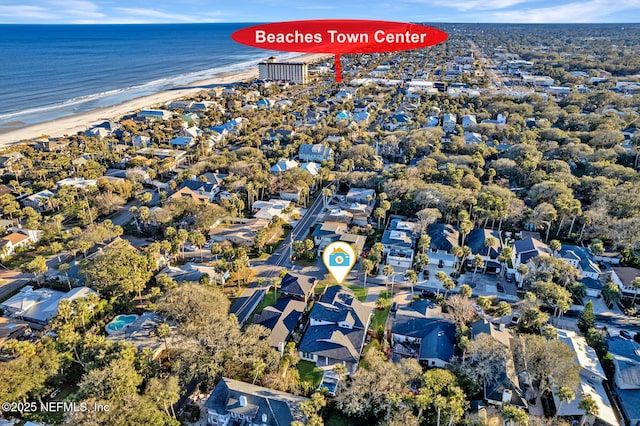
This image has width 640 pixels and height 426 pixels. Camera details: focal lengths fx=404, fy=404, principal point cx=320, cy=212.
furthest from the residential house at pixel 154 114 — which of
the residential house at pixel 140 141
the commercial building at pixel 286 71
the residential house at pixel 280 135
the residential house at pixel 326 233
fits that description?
the residential house at pixel 326 233

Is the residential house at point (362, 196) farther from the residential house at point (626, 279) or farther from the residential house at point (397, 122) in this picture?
the residential house at point (397, 122)

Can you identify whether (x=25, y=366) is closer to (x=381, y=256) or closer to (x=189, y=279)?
(x=189, y=279)

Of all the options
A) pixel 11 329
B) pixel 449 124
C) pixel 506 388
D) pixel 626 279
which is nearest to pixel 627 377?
pixel 506 388

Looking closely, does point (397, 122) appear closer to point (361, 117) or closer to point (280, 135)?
point (361, 117)

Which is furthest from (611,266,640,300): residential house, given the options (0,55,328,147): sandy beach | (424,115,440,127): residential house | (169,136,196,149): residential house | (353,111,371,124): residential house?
(0,55,328,147): sandy beach

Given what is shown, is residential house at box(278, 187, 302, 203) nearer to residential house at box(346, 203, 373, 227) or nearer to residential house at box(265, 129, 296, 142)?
residential house at box(346, 203, 373, 227)

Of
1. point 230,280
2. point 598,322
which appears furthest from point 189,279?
point 598,322
